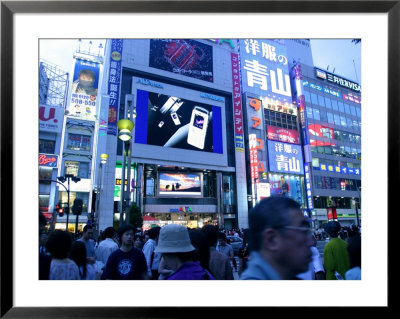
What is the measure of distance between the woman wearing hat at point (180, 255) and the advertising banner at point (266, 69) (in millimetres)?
37397

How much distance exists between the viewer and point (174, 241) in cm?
200

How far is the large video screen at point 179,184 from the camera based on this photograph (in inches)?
1206

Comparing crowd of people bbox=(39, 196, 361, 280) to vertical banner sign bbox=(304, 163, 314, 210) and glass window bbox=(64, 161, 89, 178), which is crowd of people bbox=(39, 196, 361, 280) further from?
vertical banner sign bbox=(304, 163, 314, 210)

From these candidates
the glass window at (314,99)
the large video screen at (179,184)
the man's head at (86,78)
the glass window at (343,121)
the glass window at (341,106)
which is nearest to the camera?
the large video screen at (179,184)

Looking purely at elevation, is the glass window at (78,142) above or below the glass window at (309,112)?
below

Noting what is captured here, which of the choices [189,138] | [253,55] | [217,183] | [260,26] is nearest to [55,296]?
[260,26]

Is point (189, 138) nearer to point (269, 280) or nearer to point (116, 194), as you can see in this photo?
point (116, 194)

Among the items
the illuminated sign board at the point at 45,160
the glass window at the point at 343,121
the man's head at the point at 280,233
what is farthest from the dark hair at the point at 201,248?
the glass window at the point at 343,121

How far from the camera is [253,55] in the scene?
3728 centimetres

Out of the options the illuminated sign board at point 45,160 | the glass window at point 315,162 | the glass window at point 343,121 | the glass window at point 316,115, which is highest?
the glass window at point 316,115

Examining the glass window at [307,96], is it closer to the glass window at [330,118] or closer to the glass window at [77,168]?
the glass window at [330,118]

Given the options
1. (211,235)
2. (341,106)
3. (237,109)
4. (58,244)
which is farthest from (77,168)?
(341,106)

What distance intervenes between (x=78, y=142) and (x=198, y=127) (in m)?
13.8

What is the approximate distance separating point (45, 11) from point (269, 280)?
2512 mm
